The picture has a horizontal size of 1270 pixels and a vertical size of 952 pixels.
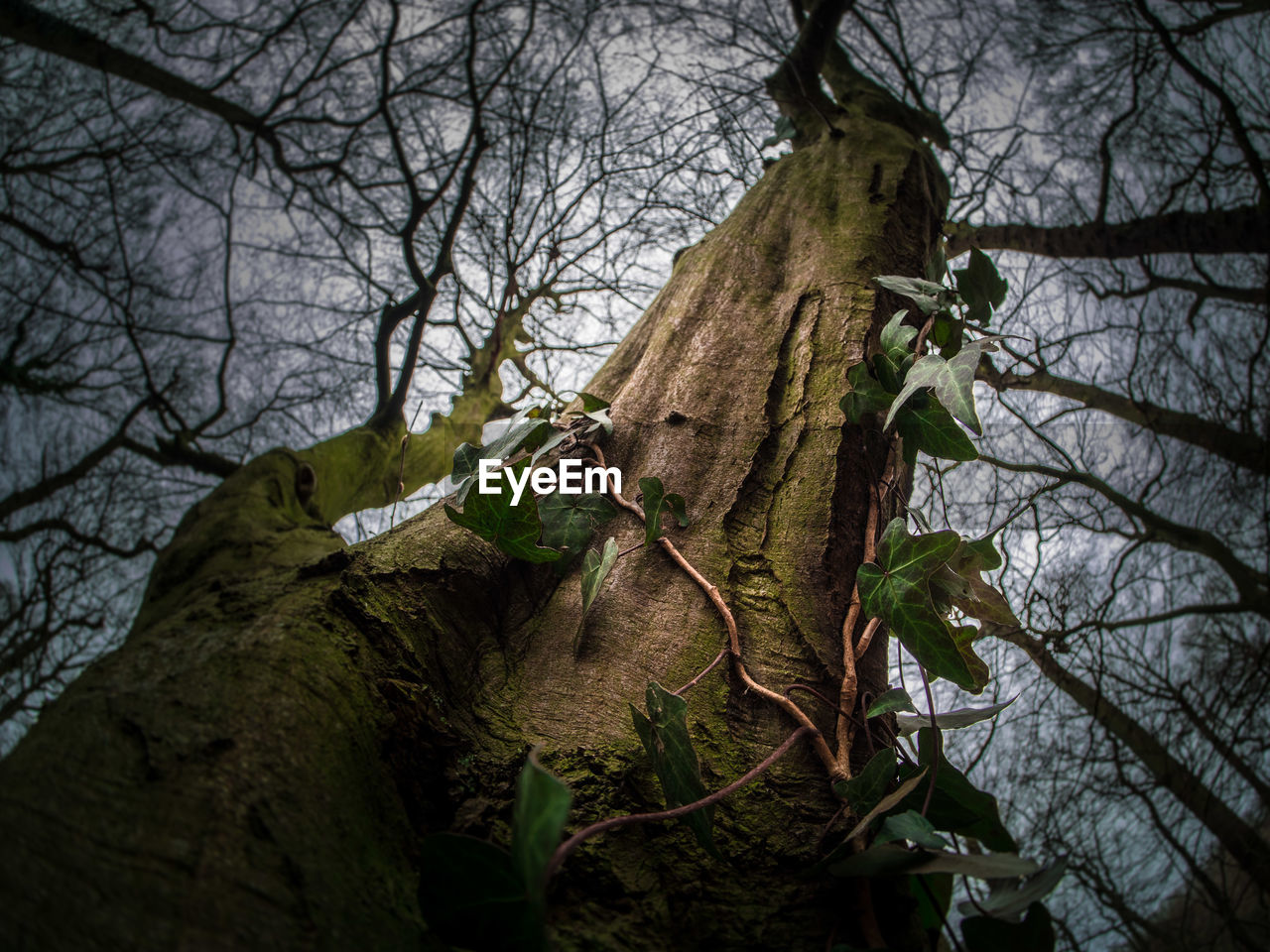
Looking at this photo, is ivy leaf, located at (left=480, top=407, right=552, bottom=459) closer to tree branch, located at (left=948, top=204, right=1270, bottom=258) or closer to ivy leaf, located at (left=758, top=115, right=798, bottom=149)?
ivy leaf, located at (left=758, top=115, right=798, bottom=149)

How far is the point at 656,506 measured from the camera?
2.34 feet

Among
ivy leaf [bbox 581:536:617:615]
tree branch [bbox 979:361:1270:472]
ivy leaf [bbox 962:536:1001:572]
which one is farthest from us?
tree branch [bbox 979:361:1270:472]

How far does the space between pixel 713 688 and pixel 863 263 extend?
2.47 feet

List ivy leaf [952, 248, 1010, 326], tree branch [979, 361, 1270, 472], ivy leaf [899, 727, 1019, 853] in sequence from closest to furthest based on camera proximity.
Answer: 1. ivy leaf [899, 727, 1019, 853]
2. ivy leaf [952, 248, 1010, 326]
3. tree branch [979, 361, 1270, 472]

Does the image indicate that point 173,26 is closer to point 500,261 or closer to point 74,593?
point 500,261

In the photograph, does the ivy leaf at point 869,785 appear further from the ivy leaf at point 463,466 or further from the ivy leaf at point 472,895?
the ivy leaf at point 463,466

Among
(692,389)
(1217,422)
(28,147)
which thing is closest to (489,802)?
(692,389)

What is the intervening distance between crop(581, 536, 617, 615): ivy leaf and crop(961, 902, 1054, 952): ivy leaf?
0.40m

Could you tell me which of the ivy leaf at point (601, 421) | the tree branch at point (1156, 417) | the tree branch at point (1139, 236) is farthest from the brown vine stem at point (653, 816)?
the tree branch at point (1139, 236)

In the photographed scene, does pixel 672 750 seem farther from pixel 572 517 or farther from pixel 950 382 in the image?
pixel 950 382

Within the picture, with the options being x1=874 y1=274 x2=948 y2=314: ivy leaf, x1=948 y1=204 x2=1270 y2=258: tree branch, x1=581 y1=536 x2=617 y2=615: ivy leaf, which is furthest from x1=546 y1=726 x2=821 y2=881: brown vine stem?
x1=948 y1=204 x2=1270 y2=258: tree branch

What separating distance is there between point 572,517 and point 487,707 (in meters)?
0.24

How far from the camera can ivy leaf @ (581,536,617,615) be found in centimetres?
63

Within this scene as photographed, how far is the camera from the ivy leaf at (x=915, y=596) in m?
0.58
